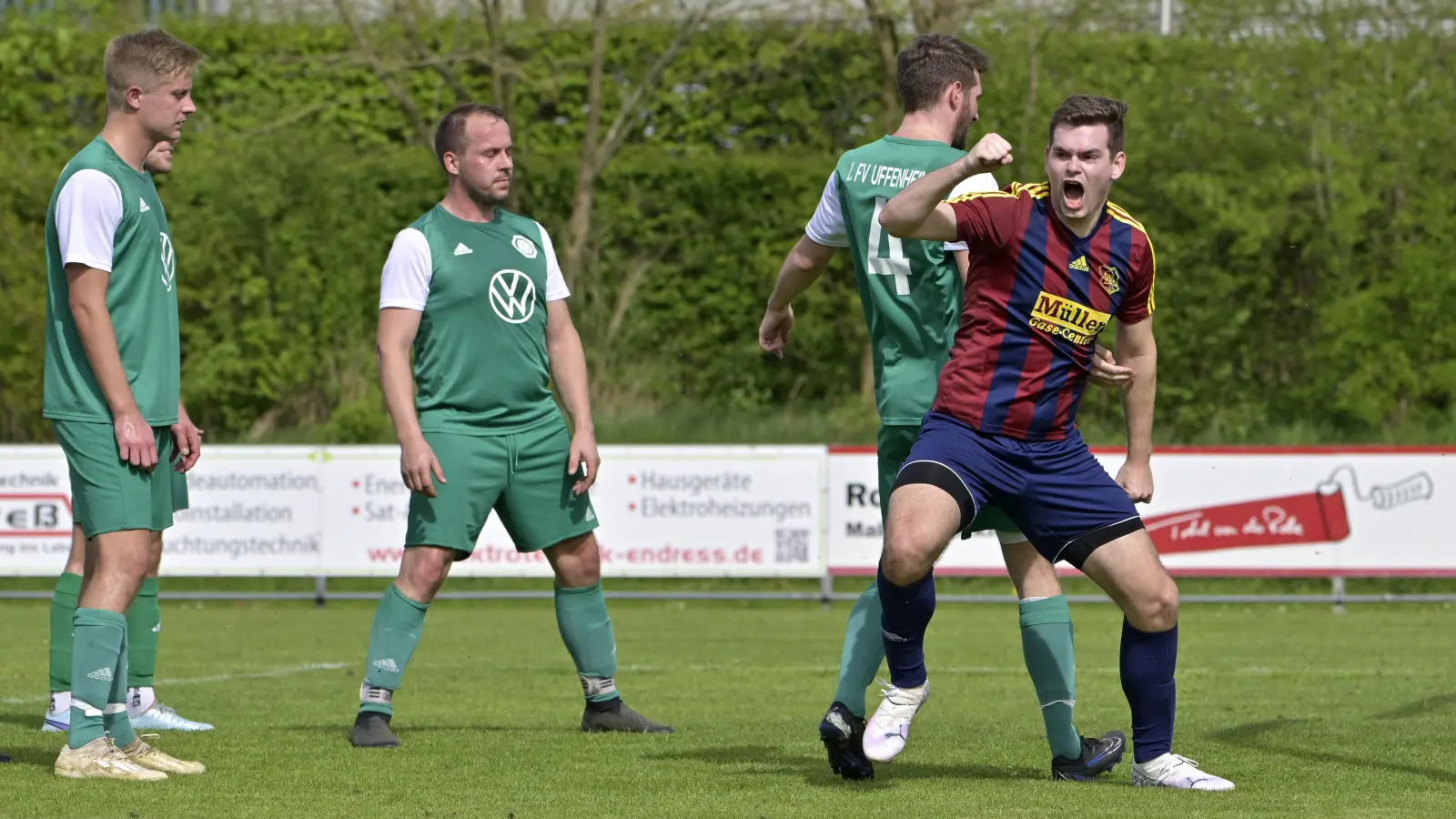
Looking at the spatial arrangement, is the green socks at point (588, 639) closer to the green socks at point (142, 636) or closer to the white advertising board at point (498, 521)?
the green socks at point (142, 636)

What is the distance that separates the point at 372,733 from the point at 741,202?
15.6 meters

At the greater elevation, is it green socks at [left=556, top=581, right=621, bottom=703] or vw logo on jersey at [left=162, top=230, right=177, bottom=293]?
vw logo on jersey at [left=162, top=230, right=177, bottom=293]

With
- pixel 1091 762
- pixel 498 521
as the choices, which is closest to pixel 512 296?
pixel 1091 762

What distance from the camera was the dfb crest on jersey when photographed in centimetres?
561

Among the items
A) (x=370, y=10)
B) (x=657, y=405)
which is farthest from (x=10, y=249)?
(x=657, y=405)

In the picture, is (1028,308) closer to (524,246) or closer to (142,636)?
(524,246)

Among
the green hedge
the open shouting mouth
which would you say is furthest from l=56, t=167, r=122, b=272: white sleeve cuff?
the green hedge

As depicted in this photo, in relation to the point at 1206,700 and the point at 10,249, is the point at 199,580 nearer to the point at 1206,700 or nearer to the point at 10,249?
the point at 10,249

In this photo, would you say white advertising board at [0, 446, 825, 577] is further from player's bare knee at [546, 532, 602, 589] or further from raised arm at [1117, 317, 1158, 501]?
raised arm at [1117, 317, 1158, 501]

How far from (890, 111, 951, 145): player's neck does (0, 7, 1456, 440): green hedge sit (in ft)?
44.3

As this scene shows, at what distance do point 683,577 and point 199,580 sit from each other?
440 cm

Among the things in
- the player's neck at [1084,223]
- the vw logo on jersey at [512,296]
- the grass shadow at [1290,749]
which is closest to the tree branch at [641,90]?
the vw logo on jersey at [512,296]

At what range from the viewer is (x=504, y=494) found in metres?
7.11

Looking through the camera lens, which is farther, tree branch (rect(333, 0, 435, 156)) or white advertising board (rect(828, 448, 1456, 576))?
tree branch (rect(333, 0, 435, 156))
